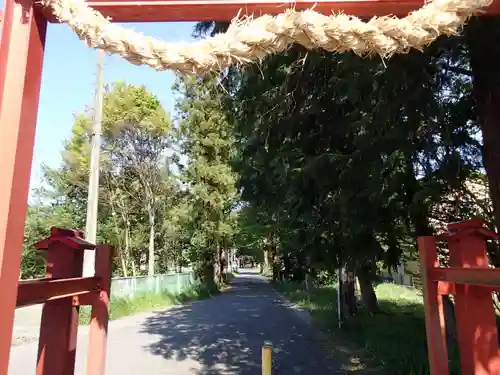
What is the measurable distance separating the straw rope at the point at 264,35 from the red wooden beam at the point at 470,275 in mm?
1193

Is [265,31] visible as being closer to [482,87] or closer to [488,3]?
[488,3]

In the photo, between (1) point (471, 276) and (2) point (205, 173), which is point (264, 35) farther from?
(2) point (205, 173)

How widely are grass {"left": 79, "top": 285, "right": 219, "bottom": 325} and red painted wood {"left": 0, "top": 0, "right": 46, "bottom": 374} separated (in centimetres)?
1206

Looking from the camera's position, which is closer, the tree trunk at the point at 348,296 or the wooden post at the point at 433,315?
the wooden post at the point at 433,315

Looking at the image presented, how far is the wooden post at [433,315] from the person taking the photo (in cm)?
306

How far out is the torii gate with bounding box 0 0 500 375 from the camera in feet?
6.14

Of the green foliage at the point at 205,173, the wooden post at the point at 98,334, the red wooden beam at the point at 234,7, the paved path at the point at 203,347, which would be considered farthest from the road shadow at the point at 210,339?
the green foliage at the point at 205,173

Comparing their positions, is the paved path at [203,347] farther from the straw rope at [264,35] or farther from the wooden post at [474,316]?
the straw rope at [264,35]

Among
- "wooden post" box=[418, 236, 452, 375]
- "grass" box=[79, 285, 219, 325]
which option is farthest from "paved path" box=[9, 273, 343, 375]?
"wooden post" box=[418, 236, 452, 375]

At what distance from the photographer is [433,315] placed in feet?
10.2

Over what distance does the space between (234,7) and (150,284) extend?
1901 cm

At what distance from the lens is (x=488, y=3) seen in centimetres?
195

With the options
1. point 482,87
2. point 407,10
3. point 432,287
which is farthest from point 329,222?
point 407,10

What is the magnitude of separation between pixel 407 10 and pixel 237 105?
16.3 ft
